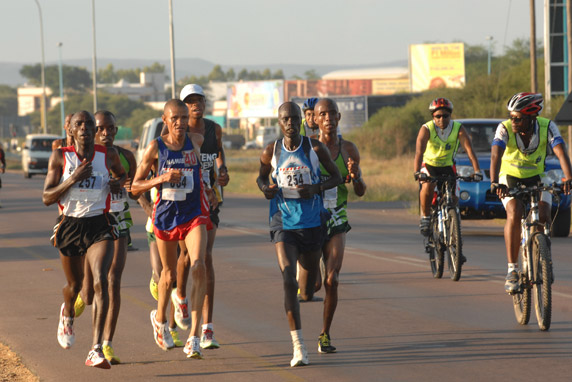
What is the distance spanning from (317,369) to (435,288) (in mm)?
4199

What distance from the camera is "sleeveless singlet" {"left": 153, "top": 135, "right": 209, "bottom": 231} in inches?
306

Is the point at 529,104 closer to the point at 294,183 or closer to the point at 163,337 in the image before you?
the point at 294,183

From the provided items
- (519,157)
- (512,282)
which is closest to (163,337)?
(512,282)

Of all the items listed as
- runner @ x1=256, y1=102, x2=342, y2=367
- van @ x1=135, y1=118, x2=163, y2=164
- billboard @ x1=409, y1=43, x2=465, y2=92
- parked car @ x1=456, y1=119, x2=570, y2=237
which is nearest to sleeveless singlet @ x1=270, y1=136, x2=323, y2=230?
runner @ x1=256, y1=102, x2=342, y2=367

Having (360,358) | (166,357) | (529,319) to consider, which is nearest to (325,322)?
(360,358)

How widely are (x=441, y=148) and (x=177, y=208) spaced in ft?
18.3

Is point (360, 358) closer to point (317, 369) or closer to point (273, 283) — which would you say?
point (317, 369)

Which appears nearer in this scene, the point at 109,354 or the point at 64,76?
the point at 109,354

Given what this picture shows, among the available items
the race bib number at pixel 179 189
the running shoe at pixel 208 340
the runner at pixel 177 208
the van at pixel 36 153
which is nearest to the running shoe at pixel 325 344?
the running shoe at pixel 208 340

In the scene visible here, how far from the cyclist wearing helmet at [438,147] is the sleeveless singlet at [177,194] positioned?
514cm

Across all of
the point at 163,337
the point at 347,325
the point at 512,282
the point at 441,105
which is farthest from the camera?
the point at 441,105

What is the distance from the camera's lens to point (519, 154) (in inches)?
368

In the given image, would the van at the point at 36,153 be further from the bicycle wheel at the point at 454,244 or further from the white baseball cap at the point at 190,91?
the white baseball cap at the point at 190,91

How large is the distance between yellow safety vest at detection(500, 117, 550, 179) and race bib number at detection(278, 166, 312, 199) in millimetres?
2337
